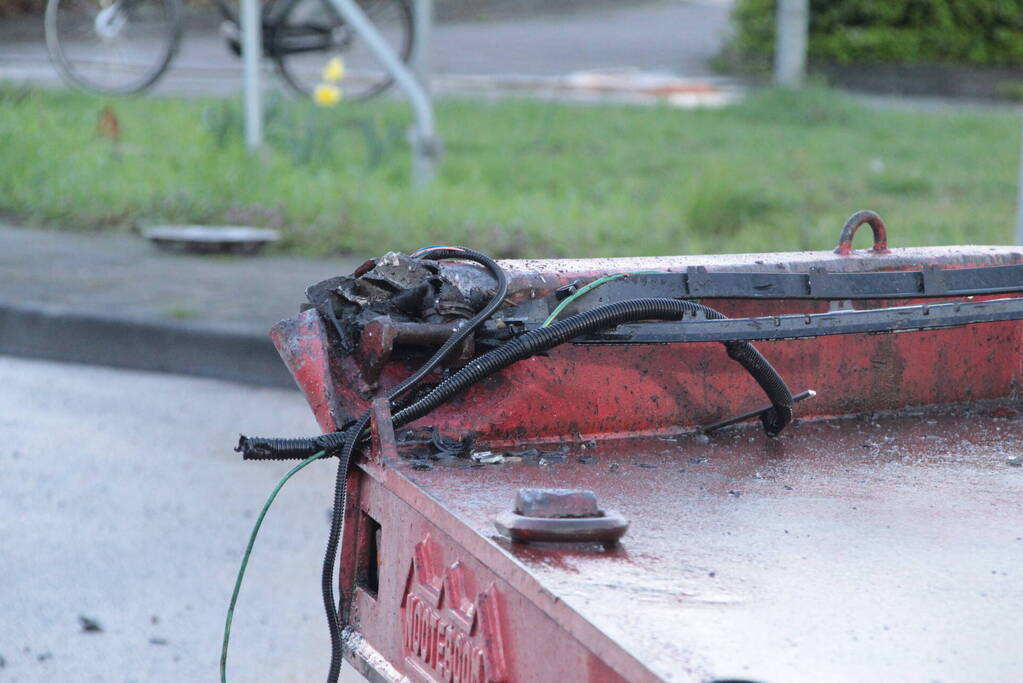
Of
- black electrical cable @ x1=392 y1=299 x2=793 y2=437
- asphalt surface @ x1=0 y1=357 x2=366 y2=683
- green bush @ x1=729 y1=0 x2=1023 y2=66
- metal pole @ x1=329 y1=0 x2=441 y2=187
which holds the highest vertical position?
green bush @ x1=729 y1=0 x2=1023 y2=66

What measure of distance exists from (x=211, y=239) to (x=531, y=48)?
12060mm

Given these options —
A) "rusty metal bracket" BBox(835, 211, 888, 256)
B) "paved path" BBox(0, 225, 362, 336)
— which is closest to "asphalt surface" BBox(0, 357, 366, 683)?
"paved path" BBox(0, 225, 362, 336)

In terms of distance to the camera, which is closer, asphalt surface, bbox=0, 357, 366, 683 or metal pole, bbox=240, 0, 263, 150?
asphalt surface, bbox=0, 357, 366, 683

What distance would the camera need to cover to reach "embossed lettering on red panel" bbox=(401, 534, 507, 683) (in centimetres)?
142

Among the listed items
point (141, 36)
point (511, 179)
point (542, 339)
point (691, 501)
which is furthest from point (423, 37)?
point (691, 501)

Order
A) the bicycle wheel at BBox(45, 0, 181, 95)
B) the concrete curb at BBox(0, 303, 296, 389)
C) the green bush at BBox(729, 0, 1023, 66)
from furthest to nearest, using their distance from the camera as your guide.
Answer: the green bush at BBox(729, 0, 1023, 66)
the bicycle wheel at BBox(45, 0, 181, 95)
the concrete curb at BBox(0, 303, 296, 389)

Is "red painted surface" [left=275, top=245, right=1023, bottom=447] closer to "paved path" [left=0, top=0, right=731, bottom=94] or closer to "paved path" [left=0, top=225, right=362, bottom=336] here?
"paved path" [left=0, top=225, right=362, bottom=336]

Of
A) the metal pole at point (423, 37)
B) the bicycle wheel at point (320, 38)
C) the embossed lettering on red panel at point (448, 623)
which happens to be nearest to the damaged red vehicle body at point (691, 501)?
the embossed lettering on red panel at point (448, 623)

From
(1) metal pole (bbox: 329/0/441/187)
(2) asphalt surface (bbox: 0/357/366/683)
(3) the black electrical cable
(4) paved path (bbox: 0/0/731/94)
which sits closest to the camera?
(3) the black electrical cable

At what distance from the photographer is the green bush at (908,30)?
16047 mm

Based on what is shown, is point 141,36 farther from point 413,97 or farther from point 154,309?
point 154,309

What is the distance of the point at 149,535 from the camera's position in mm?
3363

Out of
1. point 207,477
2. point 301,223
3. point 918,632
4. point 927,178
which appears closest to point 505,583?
point 918,632

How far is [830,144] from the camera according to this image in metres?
9.59
